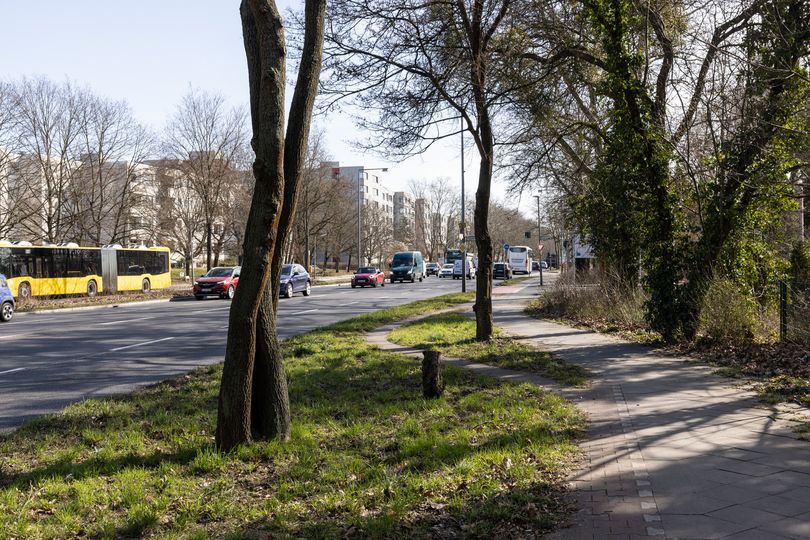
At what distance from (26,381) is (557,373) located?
8.14 m

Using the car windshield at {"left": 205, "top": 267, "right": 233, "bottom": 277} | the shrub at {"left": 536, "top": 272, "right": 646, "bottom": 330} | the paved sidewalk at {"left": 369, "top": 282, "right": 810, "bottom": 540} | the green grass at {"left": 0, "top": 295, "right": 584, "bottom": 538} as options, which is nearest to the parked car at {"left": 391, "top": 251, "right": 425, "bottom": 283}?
the car windshield at {"left": 205, "top": 267, "right": 233, "bottom": 277}

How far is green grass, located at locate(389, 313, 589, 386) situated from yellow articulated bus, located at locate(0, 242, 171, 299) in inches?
840

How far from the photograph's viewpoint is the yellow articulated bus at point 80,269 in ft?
100

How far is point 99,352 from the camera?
1377 centimetres

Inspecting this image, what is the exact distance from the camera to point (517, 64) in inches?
586

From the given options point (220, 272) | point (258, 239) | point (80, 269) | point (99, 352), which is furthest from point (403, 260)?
point (258, 239)

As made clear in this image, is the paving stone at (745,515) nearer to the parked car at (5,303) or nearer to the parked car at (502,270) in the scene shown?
the parked car at (5,303)

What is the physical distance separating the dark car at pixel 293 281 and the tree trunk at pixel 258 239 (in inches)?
1115

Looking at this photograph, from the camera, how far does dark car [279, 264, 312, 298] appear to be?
3500 cm

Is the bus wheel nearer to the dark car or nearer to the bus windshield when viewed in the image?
the dark car

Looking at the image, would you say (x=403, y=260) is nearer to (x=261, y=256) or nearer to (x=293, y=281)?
(x=293, y=281)

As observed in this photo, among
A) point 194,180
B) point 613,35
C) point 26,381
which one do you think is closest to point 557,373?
point 613,35

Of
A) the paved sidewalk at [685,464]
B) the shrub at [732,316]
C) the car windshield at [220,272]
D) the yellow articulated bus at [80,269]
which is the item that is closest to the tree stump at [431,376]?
the paved sidewalk at [685,464]

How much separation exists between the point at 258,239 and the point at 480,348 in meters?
7.78
